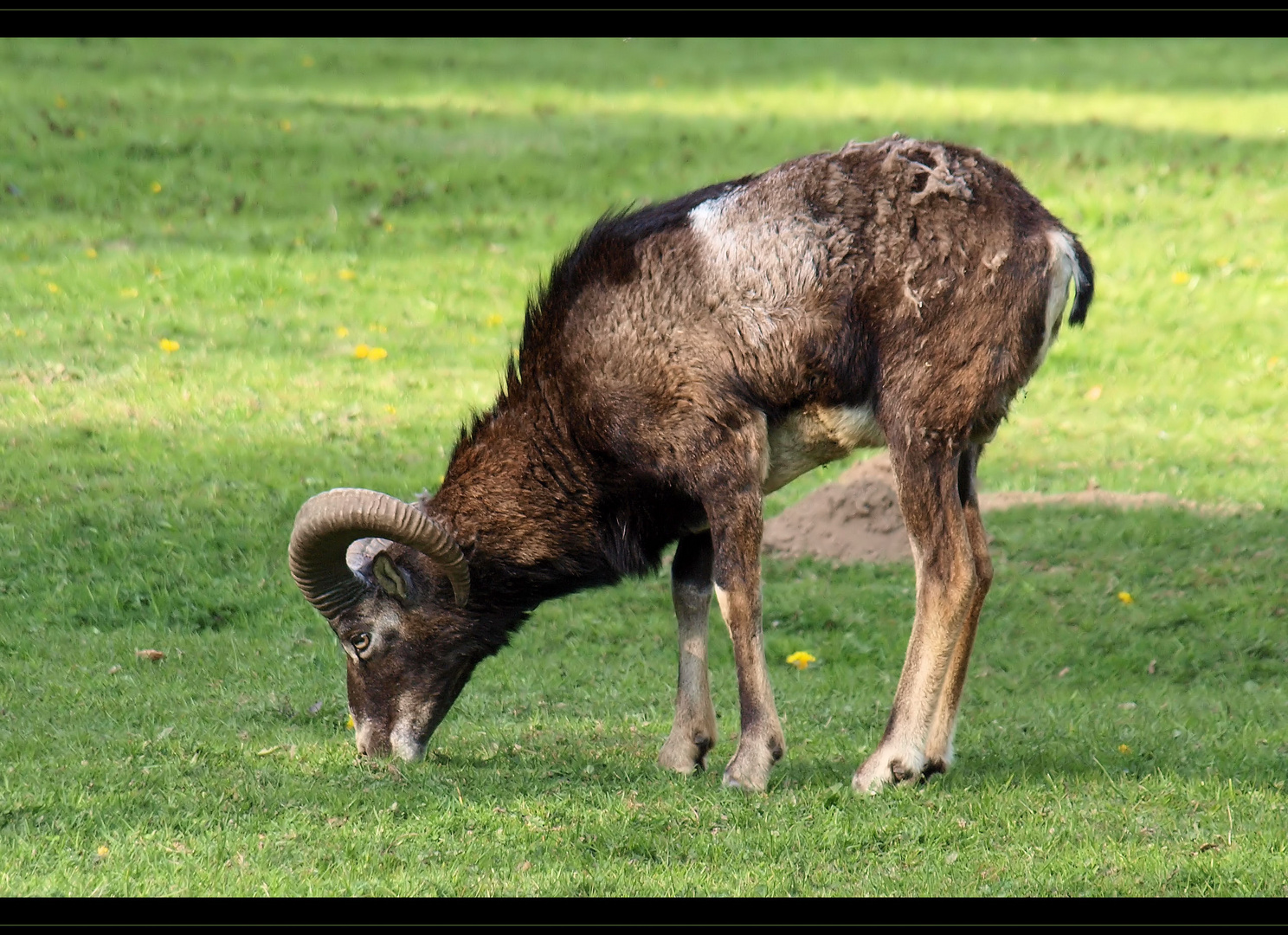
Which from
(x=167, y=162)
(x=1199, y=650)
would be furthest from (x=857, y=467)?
(x=167, y=162)

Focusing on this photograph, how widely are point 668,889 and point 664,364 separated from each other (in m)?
2.44

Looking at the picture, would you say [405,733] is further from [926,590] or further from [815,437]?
[926,590]

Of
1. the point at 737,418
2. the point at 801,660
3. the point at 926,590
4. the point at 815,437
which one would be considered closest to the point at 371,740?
the point at 737,418

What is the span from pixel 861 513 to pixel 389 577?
16.3 ft

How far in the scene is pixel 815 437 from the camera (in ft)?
24.3

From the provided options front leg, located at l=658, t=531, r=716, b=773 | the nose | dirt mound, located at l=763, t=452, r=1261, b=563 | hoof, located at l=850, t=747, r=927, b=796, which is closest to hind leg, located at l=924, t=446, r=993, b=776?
hoof, located at l=850, t=747, r=927, b=796

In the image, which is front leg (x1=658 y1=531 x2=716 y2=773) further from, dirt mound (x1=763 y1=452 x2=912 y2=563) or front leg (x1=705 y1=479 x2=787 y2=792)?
dirt mound (x1=763 y1=452 x2=912 y2=563)

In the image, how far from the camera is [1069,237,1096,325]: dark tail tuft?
23.4 ft

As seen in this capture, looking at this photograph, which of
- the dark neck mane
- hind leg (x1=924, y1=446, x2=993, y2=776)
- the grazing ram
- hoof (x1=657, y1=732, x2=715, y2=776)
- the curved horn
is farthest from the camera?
hoof (x1=657, y1=732, x2=715, y2=776)

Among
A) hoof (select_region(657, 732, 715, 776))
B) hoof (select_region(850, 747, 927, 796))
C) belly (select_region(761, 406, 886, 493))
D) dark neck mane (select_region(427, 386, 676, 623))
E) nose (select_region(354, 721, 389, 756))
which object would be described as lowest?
hoof (select_region(657, 732, 715, 776))

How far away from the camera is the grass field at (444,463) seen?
6.46 m

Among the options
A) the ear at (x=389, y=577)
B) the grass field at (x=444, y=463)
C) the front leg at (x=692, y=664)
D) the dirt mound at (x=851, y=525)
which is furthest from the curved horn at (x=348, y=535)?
the dirt mound at (x=851, y=525)

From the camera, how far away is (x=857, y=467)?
39.5ft

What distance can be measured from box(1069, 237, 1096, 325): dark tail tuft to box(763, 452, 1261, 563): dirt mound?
435 cm
